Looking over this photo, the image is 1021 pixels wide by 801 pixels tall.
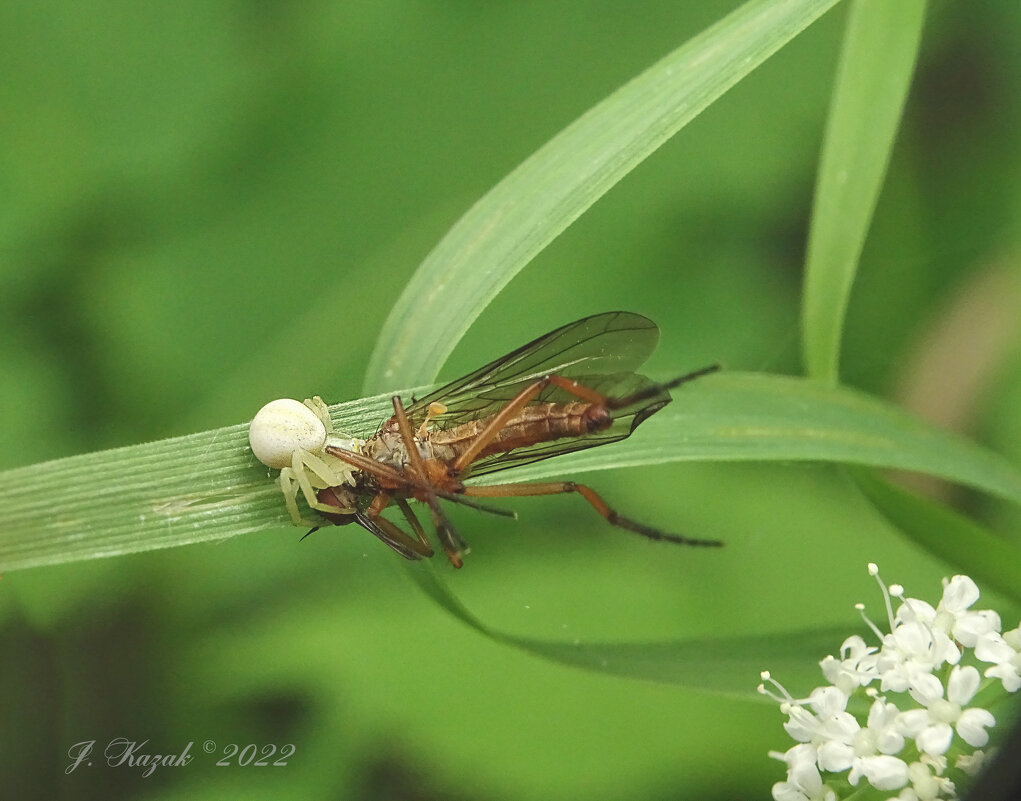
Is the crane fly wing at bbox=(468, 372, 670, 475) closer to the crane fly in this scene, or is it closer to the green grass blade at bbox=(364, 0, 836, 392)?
the crane fly

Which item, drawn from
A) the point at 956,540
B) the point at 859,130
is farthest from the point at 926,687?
the point at 859,130

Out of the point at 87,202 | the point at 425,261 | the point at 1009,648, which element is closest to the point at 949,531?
the point at 1009,648

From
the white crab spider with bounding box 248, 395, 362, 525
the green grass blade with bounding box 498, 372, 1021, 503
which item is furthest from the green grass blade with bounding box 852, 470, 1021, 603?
the white crab spider with bounding box 248, 395, 362, 525

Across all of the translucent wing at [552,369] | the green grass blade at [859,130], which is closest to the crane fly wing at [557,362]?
the translucent wing at [552,369]

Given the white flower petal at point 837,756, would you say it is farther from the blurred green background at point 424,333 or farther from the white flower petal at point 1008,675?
the blurred green background at point 424,333

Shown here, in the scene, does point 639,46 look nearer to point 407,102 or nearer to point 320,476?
point 407,102
